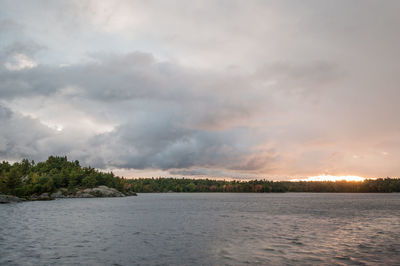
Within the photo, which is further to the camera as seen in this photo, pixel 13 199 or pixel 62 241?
pixel 13 199

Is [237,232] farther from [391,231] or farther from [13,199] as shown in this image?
[13,199]

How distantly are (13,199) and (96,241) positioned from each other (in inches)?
5053

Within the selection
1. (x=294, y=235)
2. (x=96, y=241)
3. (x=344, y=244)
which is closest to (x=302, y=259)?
(x=344, y=244)

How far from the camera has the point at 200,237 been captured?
4603cm

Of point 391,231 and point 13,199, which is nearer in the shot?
point 391,231

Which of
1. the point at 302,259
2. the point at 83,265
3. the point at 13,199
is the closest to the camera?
the point at 83,265

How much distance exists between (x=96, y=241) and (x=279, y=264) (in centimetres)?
2629

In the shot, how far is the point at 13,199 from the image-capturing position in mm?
144125

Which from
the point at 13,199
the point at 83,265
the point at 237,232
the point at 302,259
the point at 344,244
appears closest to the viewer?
the point at 83,265

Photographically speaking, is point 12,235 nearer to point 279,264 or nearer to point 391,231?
point 279,264

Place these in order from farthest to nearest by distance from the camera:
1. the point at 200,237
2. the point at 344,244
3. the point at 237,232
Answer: the point at 237,232 < the point at 200,237 < the point at 344,244

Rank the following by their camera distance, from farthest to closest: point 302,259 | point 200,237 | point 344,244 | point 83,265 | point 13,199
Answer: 1. point 13,199
2. point 200,237
3. point 344,244
4. point 302,259
5. point 83,265

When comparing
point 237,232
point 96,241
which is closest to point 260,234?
point 237,232

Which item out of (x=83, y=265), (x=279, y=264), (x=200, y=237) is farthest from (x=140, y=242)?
(x=279, y=264)
